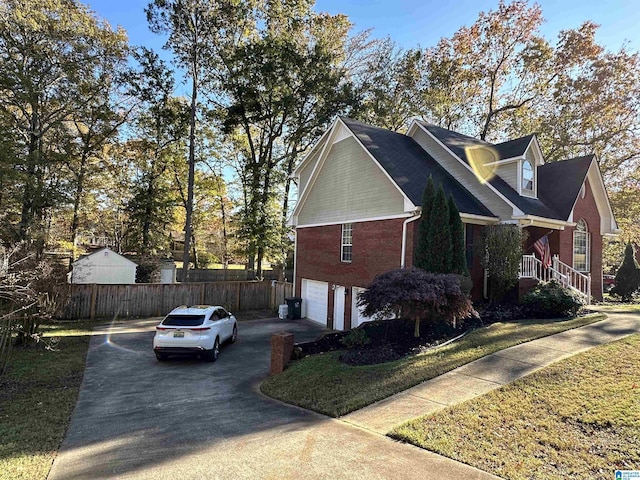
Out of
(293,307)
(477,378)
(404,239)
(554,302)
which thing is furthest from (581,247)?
(477,378)

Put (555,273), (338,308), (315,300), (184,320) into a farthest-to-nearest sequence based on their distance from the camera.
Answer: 1. (315,300)
2. (338,308)
3. (555,273)
4. (184,320)

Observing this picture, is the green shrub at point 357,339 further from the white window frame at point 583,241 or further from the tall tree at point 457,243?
the white window frame at point 583,241

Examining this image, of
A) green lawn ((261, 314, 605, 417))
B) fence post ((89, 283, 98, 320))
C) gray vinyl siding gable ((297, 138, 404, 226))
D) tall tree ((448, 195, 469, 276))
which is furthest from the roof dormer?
fence post ((89, 283, 98, 320))

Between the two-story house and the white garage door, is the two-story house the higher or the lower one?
the higher one

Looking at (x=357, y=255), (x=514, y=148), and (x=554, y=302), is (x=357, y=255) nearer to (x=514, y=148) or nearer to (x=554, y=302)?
(x=554, y=302)

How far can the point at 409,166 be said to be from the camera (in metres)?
15.5

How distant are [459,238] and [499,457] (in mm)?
8378

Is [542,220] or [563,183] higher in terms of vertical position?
[563,183]

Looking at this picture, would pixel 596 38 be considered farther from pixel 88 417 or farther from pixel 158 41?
pixel 88 417

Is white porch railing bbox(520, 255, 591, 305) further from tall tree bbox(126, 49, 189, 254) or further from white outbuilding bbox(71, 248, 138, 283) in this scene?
tall tree bbox(126, 49, 189, 254)

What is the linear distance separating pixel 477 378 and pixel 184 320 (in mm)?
8109

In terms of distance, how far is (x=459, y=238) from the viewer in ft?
40.0

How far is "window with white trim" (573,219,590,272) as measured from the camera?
17953mm

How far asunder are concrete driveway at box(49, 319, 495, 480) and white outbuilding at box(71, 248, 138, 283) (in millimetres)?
14545
